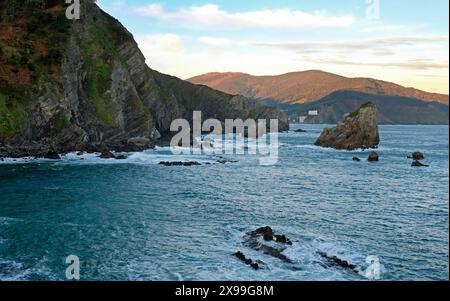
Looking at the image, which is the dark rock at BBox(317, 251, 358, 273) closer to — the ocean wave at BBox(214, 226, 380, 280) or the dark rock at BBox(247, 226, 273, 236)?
the ocean wave at BBox(214, 226, 380, 280)

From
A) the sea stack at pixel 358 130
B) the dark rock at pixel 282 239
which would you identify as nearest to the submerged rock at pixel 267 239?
the dark rock at pixel 282 239

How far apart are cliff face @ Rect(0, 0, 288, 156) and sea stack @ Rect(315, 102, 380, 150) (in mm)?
55742

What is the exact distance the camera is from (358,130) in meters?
116

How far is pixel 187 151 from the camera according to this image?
10238 cm

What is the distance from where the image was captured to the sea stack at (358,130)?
112062 millimetres

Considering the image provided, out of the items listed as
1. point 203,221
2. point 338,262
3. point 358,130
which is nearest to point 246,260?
point 338,262

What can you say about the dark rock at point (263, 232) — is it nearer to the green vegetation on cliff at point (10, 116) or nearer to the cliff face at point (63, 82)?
the cliff face at point (63, 82)

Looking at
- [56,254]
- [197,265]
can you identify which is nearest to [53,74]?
[56,254]

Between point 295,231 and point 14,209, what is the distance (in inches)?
1058

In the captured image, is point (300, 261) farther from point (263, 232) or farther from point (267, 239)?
point (263, 232)

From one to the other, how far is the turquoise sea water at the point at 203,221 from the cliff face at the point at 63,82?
397 inches

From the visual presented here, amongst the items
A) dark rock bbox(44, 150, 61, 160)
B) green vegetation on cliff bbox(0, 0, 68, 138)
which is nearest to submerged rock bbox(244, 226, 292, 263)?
dark rock bbox(44, 150, 61, 160)

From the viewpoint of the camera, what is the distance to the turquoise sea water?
82.8ft

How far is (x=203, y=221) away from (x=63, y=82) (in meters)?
59.7
